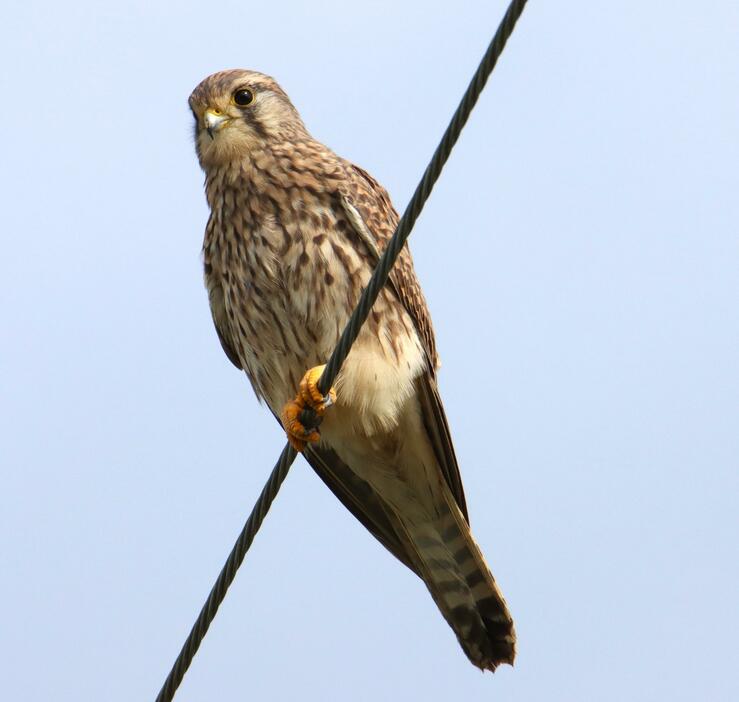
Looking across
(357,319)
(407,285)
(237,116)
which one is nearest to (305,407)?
(407,285)

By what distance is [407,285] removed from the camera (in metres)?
5.32

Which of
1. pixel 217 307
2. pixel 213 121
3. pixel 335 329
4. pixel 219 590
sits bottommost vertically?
pixel 219 590

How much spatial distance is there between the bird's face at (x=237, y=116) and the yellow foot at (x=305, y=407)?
1.04 meters

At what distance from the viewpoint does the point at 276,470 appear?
3938 millimetres

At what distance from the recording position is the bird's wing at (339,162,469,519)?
5.11m

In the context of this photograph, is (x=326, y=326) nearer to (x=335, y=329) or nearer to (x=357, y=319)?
(x=335, y=329)

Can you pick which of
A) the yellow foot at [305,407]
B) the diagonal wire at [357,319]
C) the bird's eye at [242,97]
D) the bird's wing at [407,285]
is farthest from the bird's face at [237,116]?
→ the diagonal wire at [357,319]

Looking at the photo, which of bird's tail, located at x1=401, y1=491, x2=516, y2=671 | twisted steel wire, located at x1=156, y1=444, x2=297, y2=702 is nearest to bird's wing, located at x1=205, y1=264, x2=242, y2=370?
bird's tail, located at x1=401, y1=491, x2=516, y2=671

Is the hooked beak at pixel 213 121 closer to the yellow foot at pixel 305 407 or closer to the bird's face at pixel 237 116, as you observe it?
the bird's face at pixel 237 116

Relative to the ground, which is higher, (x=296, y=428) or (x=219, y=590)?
(x=296, y=428)

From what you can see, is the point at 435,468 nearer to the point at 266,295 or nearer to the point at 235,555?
the point at 266,295

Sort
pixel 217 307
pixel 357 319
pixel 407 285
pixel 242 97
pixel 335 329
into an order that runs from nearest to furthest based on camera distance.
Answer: pixel 357 319, pixel 335 329, pixel 407 285, pixel 217 307, pixel 242 97

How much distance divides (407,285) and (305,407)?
0.70 m

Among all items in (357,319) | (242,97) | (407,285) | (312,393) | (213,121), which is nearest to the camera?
(357,319)
